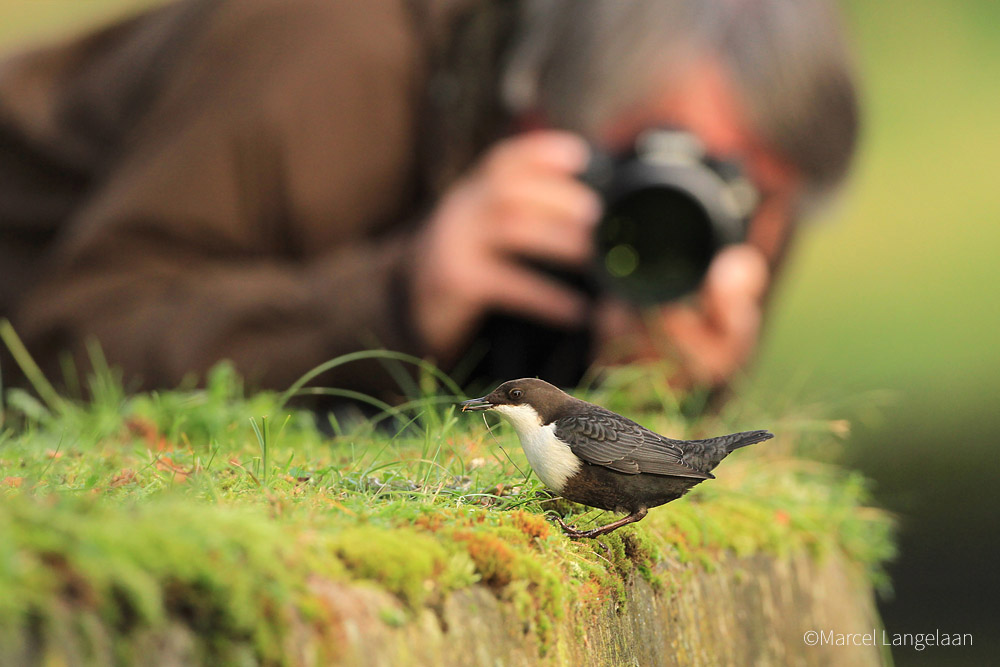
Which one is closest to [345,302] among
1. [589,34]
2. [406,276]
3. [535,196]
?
[406,276]

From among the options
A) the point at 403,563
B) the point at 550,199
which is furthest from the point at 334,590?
the point at 550,199

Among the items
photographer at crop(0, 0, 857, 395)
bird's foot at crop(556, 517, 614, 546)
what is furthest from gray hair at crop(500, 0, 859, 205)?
bird's foot at crop(556, 517, 614, 546)

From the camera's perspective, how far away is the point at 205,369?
356cm

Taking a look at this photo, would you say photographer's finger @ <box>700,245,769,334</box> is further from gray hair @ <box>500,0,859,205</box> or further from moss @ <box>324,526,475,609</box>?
moss @ <box>324,526,475,609</box>

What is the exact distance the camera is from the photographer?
138 inches

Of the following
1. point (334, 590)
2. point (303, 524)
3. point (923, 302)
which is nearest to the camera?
point (334, 590)

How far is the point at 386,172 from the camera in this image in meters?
4.12

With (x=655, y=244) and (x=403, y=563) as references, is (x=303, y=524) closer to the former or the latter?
(x=403, y=563)

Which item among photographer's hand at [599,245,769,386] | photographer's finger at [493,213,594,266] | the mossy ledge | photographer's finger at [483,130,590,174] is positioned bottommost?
the mossy ledge

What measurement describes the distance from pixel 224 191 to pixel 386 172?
71cm

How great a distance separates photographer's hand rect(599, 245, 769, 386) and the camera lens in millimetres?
169

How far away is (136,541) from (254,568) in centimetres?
12

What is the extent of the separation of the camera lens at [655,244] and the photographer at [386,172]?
0.24 feet

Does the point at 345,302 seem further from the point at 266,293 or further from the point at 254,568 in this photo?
the point at 254,568
